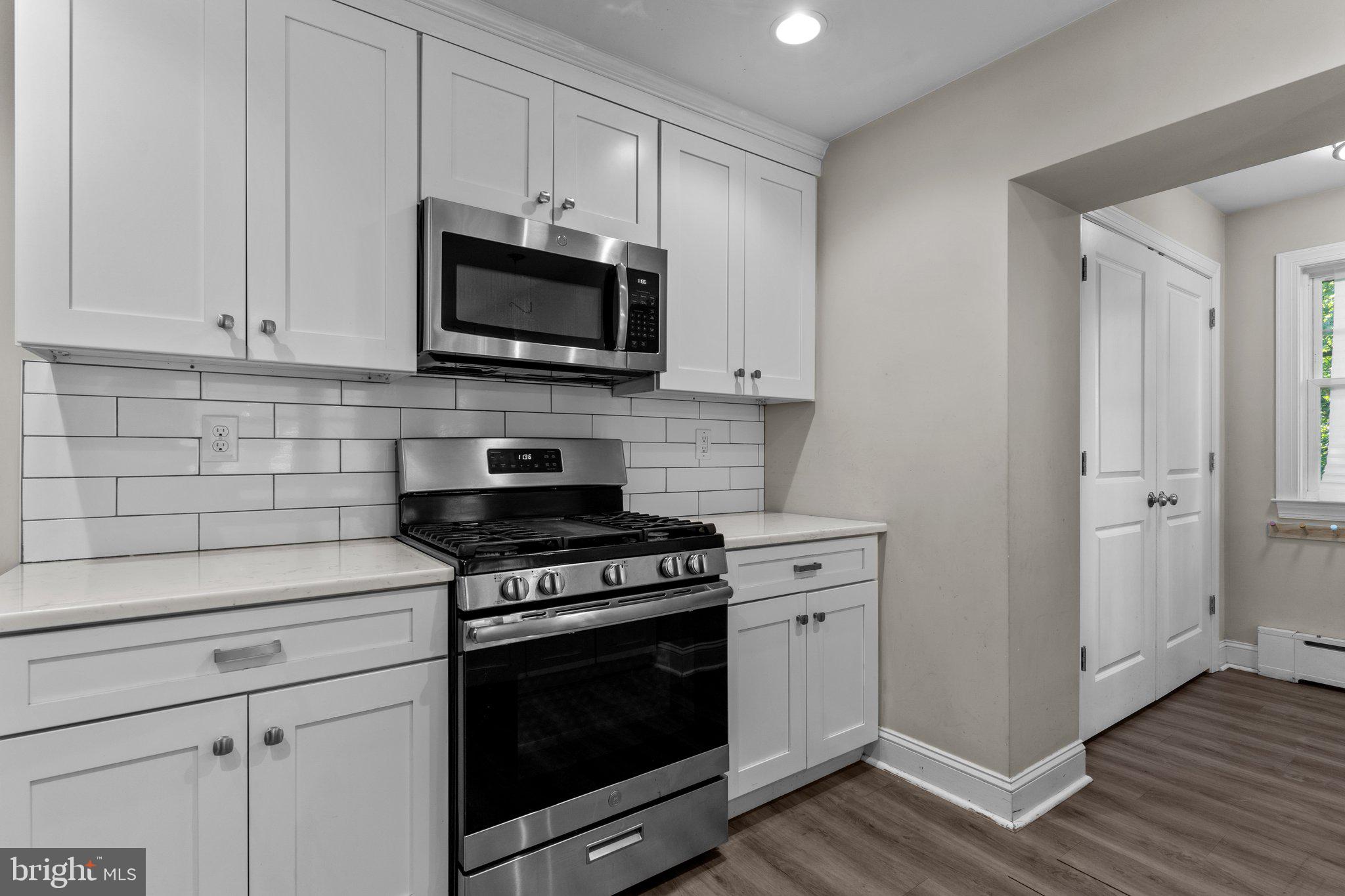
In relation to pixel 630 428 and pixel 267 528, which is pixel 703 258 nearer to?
pixel 630 428

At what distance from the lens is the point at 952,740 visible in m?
2.30

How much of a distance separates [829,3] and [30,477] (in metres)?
2.44

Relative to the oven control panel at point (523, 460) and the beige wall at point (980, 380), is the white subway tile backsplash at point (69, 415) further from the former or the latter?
the beige wall at point (980, 380)

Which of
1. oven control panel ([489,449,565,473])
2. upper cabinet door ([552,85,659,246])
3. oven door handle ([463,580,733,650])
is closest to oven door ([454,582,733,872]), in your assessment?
oven door handle ([463,580,733,650])

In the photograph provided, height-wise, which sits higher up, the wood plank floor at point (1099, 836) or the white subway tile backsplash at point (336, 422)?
the white subway tile backsplash at point (336, 422)

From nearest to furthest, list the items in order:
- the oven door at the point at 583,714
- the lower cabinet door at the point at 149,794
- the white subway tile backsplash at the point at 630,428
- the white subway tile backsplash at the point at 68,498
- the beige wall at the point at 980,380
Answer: the lower cabinet door at the point at 149,794 < the oven door at the point at 583,714 < the white subway tile backsplash at the point at 68,498 < the beige wall at the point at 980,380 < the white subway tile backsplash at the point at 630,428

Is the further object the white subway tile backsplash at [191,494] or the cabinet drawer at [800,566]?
the cabinet drawer at [800,566]

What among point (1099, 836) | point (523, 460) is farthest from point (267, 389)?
point (1099, 836)

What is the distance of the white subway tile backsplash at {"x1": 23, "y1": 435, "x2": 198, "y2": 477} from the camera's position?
5.36ft

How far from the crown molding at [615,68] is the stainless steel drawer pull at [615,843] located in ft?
7.42

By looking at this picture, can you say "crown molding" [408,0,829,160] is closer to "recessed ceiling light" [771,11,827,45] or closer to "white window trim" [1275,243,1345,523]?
"recessed ceiling light" [771,11,827,45]

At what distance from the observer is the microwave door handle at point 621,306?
2.13 metres

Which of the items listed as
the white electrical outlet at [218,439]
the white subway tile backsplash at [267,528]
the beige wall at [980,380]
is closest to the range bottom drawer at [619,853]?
the beige wall at [980,380]

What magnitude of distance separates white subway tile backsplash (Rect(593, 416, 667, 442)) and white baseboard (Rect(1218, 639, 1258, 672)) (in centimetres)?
337
